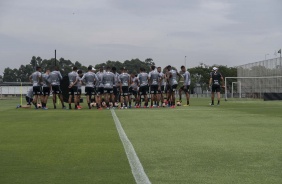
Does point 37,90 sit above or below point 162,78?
below

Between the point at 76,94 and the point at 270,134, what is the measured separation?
14.1 meters

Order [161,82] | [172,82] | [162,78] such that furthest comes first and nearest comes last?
[161,82]
[162,78]
[172,82]

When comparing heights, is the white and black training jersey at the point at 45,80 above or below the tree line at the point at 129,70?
below

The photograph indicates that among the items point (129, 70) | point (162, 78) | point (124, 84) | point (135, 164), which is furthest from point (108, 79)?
point (129, 70)

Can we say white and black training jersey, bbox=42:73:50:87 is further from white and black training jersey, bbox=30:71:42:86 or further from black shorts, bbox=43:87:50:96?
white and black training jersey, bbox=30:71:42:86

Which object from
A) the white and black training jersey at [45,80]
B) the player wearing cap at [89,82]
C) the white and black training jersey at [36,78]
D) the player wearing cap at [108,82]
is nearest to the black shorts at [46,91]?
the white and black training jersey at [45,80]

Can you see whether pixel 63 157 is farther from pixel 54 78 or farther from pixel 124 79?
pixel 54 78

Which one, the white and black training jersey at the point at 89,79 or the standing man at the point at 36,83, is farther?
the standing man at the point at 36,83

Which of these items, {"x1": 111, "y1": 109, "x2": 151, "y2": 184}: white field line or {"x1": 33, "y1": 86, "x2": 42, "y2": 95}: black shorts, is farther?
{"x1": 33, "y1": 86, "x2": 42, "y2": 95}: black shorts

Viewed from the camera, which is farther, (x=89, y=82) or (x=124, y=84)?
(x=124, y=84)

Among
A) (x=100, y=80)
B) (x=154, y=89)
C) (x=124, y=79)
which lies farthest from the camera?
(x=154, y=89)


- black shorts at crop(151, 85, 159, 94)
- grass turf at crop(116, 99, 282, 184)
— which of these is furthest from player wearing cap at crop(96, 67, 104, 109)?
grass turf at crop(116, 99, 282, 184)

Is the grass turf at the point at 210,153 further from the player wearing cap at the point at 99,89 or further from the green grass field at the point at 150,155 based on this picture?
the player wearing cap at the point at 99,89

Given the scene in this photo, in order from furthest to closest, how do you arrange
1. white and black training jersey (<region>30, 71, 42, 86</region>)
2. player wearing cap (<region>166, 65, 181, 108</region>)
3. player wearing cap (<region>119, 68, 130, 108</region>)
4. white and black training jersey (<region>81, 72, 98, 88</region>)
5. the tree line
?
the tree line
player wearing cap (<region>166, 65, 181, 108</region>)
player wearing cap (<region>119, 68, 130, 108</region>)
white and black training jersey (<region>30, 71, 42, 86</region>)
white and black training jersey (<region>81, 72, 98, 88</region>)
